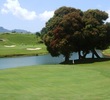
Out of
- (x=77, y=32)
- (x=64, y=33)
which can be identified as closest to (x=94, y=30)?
(x=77, y=32)

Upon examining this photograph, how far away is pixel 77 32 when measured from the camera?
178 feet

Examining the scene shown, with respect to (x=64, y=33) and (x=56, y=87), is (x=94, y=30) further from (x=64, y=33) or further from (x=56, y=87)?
(x=56, y=87)

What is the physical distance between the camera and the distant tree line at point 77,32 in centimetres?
5469

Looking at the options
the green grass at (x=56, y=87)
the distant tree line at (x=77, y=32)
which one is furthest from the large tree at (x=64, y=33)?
the green grass at (x=56, y=87)

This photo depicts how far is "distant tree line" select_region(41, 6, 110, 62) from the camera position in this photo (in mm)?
54688

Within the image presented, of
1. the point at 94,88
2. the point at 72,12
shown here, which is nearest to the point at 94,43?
the point at 72,12

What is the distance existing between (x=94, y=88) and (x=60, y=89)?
2.06 m

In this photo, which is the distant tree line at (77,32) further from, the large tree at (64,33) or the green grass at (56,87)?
the green grass at (56,87)

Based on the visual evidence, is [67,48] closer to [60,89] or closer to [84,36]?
[84,36]

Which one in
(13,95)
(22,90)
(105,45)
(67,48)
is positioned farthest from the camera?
(105,45)

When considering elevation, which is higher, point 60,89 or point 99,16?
point 99,16

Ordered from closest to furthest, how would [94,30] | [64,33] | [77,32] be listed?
[77,32]
[64,33]
[94,30]

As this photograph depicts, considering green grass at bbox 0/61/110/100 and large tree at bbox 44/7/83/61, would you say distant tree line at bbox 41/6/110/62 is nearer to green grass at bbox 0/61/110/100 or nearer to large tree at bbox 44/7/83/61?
large tree at bbox 44/7/83/61

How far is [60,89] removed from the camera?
1998 cm
